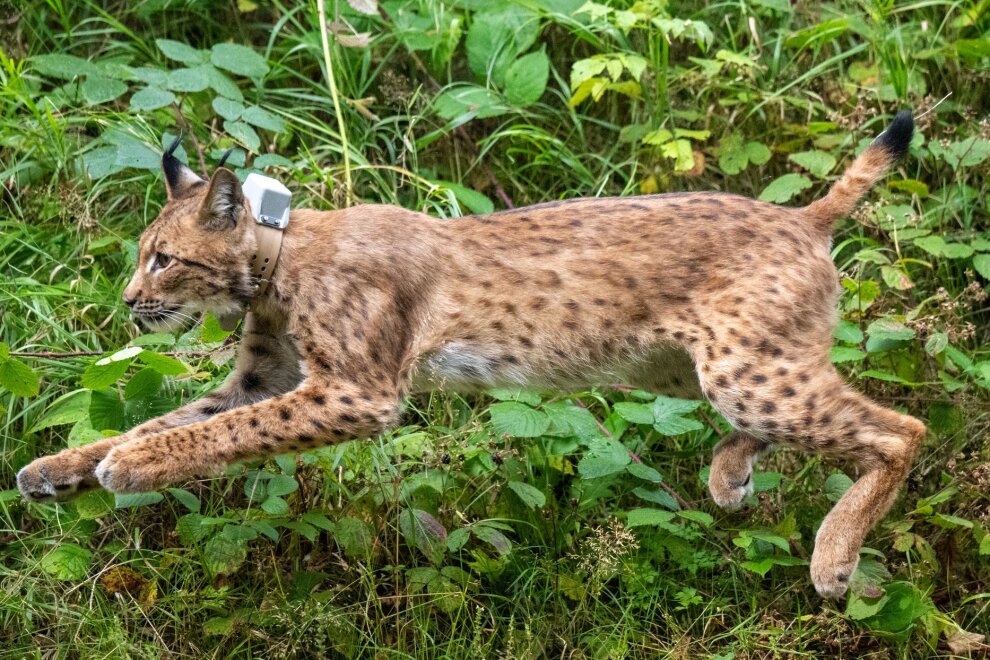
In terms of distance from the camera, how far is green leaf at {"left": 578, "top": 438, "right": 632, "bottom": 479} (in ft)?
17.8

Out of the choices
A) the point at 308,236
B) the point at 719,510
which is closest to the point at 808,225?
the point at 719,510

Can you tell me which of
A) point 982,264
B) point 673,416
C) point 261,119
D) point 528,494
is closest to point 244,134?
point 261,119

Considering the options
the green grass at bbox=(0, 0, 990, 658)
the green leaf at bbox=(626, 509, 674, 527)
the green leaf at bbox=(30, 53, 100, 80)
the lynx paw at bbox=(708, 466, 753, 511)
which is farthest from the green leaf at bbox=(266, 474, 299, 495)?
the green leaf at bbox=(30, 53, 100, 80)

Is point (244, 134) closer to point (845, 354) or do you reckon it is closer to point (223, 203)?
point (223, 203)

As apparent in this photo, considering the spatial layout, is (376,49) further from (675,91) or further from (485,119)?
(675,91)

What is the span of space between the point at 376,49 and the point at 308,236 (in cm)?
249

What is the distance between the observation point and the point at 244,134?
244 inches

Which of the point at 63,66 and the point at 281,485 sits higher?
the point at 63,66

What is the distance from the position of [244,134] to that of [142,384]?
145 cm

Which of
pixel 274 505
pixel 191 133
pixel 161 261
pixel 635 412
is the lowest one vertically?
pixel 274 505

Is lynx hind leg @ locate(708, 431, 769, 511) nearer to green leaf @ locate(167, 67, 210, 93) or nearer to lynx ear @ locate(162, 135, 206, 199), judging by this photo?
lynx ear @ locate(162, 135, 206, 199)

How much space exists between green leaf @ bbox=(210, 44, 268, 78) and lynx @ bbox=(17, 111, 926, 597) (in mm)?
1268

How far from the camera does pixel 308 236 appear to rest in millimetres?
5227

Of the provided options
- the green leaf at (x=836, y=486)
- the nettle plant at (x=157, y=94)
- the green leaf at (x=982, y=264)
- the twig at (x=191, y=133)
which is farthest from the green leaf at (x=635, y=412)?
the twig at (x=191, y=133)
